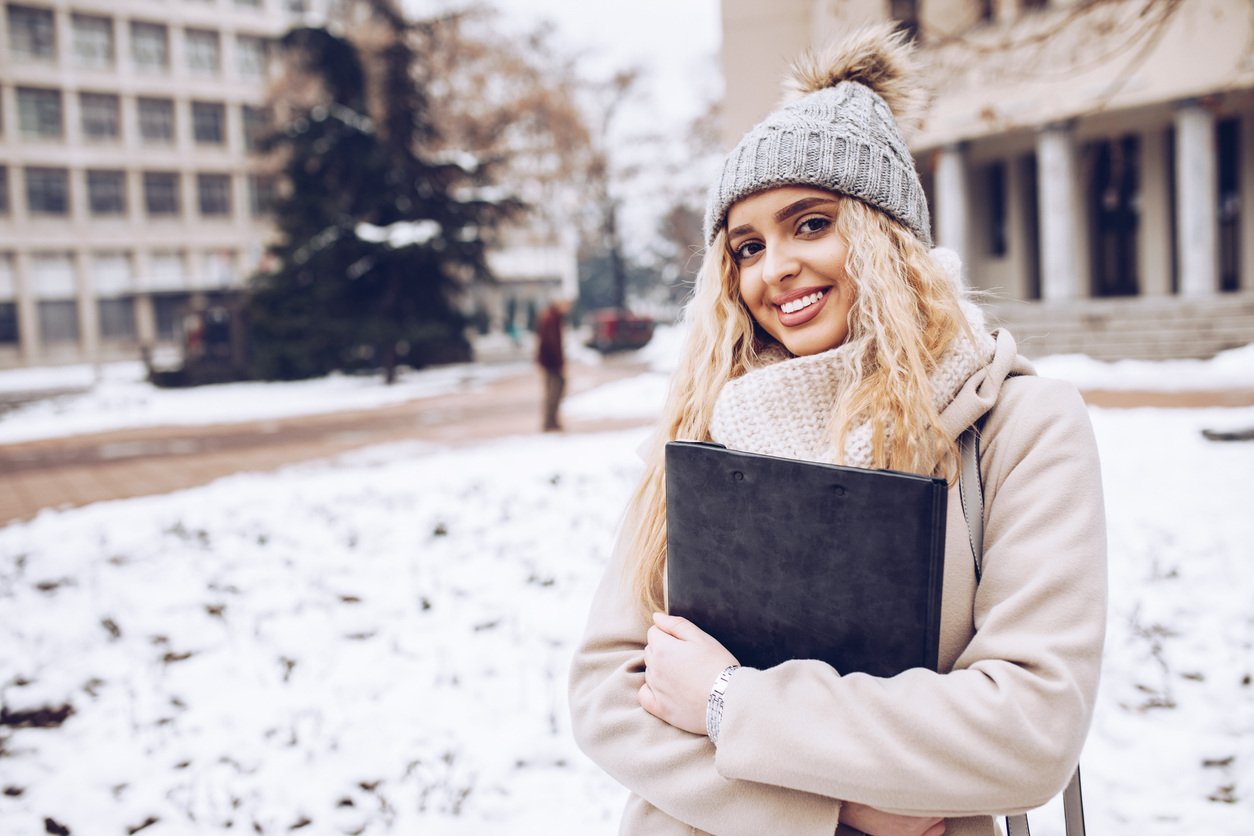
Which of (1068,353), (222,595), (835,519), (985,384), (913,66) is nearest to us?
(835,519)

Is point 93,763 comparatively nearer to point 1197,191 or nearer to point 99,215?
point 1197,191

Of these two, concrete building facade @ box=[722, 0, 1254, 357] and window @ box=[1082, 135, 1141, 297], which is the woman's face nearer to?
concrete building facade @ box=[722, 0, 1254, 357]

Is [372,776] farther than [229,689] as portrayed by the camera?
No

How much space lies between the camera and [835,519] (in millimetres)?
1104

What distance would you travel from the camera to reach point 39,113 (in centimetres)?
4484

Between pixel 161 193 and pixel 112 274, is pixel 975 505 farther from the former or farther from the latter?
pixel 161 193

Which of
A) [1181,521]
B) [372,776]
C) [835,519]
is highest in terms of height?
[835,519]

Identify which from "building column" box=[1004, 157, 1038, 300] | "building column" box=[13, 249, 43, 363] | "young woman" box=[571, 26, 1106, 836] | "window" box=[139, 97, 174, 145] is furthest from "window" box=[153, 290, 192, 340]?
"young woman" box=[571, 26, 1106, 836]

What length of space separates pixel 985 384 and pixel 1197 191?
18446mm

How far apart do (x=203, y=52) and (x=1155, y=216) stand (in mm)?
48478

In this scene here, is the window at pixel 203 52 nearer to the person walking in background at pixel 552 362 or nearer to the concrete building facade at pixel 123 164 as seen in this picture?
the concrete building facade at pixel 123 164

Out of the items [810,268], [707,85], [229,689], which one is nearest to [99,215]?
[707,85]

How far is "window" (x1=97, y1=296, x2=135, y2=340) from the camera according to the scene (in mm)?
46000

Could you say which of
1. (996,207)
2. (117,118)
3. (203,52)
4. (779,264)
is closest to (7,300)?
(117,118)
